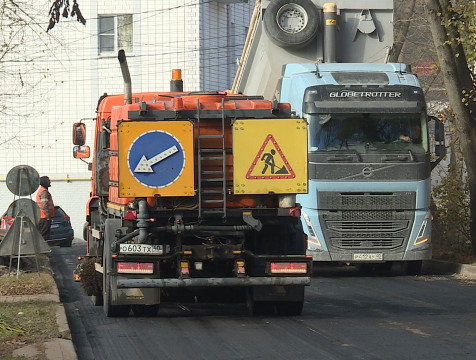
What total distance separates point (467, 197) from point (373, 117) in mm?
4456

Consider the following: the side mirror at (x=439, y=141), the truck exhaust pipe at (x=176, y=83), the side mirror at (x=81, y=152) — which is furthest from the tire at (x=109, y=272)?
the side mirror at (x=439, y=141)

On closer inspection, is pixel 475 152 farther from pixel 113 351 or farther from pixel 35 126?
pixel 35 126

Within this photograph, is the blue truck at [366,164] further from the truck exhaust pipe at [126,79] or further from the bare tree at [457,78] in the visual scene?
the truck exhaust pipe at [126,79]

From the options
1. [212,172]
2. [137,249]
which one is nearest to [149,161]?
[212,172]

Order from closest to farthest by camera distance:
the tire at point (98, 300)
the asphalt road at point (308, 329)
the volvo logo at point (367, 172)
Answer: the asphalt road at point (308, 329)
the tire at point (98, 300)
the volvo logo at point (367, 172)

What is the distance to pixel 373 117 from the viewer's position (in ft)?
59.5


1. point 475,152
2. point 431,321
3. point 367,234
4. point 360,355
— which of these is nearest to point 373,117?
point 367,234

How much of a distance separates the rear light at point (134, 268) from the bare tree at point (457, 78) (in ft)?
32.0

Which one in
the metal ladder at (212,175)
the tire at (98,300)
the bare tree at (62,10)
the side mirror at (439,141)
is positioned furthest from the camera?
the side mirror at (439,141)

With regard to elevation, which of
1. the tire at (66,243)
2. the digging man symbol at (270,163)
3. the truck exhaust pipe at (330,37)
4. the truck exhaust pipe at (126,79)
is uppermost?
the truck exhaust pipe at (330,37)

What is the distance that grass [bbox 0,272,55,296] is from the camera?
49.6ft

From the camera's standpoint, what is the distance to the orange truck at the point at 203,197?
11.7 metres

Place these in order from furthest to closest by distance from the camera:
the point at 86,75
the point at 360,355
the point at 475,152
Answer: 1. the point at 86,75
2. the point at 475,152
3. the point at 360,355

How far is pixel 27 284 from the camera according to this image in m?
16.0
